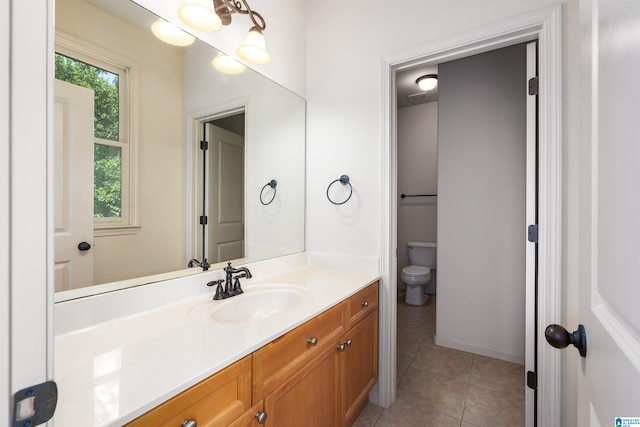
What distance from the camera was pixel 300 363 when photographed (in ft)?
3.46

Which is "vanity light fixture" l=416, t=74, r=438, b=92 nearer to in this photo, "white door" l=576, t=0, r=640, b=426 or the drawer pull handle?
"white door" l=576, t=0, r=640, b=426

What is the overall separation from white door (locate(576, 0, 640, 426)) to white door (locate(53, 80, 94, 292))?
1.36 meters

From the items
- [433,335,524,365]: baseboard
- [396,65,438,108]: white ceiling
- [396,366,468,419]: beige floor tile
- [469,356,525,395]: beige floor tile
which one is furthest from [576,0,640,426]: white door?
[396,65,438,108]: white ceiling

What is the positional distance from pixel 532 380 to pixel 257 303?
1427 mm

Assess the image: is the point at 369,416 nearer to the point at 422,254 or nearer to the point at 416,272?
the point at 416,272

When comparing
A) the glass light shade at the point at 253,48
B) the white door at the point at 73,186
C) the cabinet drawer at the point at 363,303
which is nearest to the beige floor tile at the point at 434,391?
the cabinet drawer at the point at 363,303

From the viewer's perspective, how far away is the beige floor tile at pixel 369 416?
Answer: 157 centimetres

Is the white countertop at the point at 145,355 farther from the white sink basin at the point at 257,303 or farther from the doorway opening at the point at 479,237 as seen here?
the doorway opening at the point at 479,237

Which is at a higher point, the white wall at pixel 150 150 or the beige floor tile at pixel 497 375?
the white wall at pixel 150 150

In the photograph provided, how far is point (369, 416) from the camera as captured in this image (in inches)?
64.1

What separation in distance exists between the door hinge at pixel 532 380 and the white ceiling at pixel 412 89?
2572 millimetres

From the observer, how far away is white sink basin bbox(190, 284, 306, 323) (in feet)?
3.96

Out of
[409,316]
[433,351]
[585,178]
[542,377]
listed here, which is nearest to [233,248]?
[585,178]

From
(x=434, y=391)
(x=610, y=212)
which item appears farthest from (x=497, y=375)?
(x=610, y=212)
